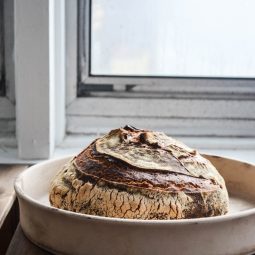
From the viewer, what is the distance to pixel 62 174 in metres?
0.56

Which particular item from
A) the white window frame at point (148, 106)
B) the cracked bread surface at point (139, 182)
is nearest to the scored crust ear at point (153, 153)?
the cracked bread surface at point (139, 182)

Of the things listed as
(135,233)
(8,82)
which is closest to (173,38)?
(8,82)

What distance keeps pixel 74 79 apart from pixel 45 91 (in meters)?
0.14

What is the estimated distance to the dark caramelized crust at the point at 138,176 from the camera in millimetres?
500

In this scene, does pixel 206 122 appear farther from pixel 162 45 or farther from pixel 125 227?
pixel 125 227

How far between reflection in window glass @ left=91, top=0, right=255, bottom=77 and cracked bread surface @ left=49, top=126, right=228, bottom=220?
0.45 metres

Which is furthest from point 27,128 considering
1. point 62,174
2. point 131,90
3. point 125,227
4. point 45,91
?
point 125,227

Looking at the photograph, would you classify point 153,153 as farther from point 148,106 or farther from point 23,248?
point 148,106

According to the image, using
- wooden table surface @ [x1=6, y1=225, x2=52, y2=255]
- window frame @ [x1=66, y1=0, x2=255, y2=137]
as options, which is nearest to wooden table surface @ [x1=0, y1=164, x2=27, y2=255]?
wooden table surface @ [x1=6, y1=225, x2=52, y2=255]

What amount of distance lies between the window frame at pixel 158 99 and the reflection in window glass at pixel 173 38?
0.02m

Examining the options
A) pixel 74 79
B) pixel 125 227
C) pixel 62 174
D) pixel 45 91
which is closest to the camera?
pixel 125 227

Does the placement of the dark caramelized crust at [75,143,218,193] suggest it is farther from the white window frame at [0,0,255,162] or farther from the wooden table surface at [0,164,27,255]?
the white window frame at [0,0,255,162]

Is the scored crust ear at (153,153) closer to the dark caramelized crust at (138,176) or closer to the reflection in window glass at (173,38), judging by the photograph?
the dark caramelized crust at (138,176)

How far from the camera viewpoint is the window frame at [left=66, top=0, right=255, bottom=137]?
3.26ft
